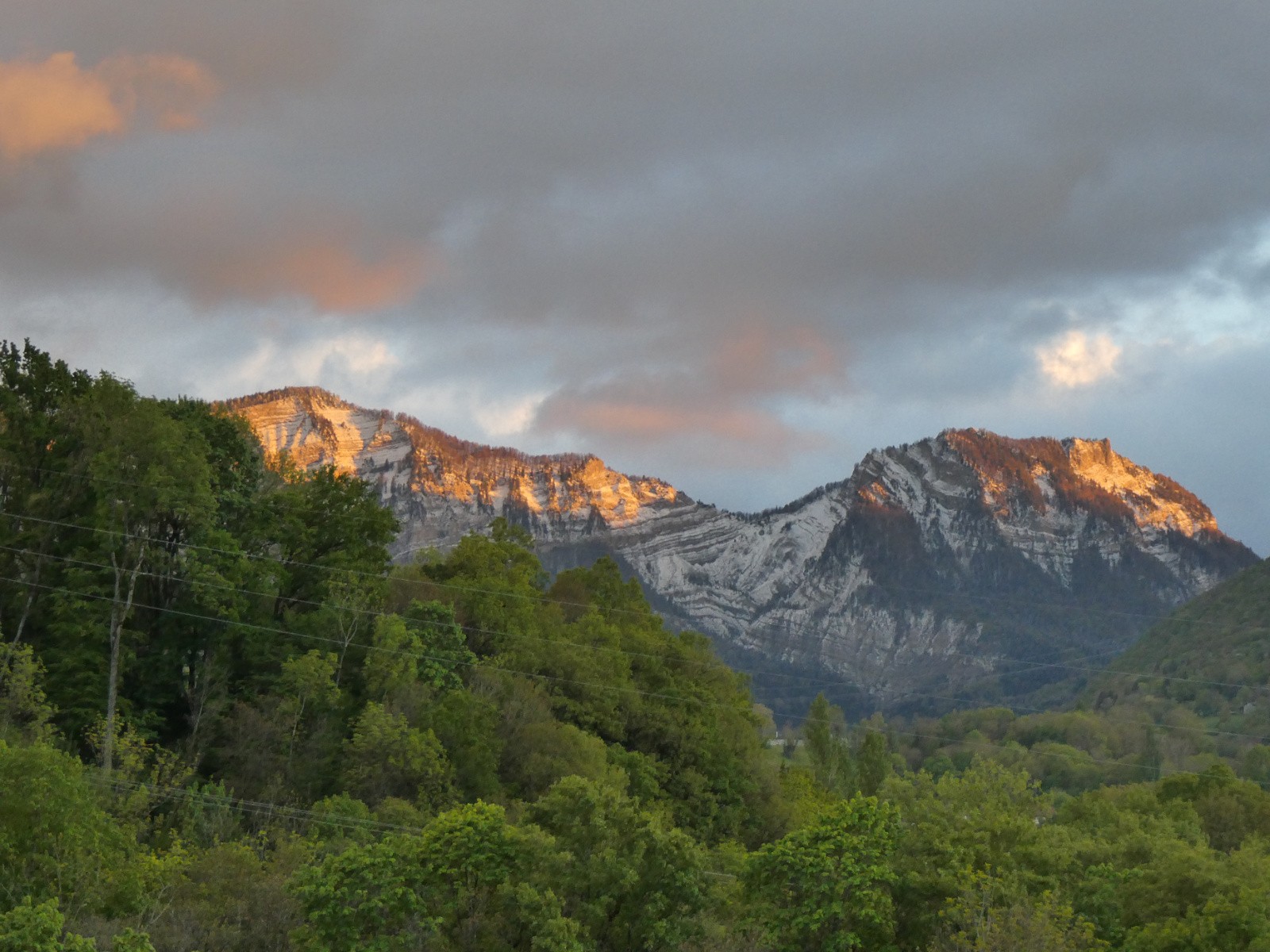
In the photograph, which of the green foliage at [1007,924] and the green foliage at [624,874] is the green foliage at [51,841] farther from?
the green foliage at [1007,924]

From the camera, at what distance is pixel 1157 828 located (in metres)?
78.1

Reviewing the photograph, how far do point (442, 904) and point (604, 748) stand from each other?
1610 inches

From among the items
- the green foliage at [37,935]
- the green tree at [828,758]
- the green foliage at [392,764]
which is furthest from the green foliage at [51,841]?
the green tree at [828,758]

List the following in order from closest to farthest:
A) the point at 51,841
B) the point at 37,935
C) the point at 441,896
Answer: the point at 37,935 < the point at 51,841 < the point at 441,896

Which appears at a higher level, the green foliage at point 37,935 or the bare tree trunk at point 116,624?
the bare tree trunk at point 116,624

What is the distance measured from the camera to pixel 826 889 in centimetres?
5084

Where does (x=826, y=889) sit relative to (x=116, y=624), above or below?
below

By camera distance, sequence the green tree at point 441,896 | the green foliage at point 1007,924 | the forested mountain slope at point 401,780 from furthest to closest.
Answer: the forested mountain slope at point 401,780 < the green tree at point 441,896 < the green foliage at point 1007,924

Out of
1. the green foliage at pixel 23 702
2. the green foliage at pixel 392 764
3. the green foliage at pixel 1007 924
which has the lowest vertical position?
the green foliage at pixel 1007 924

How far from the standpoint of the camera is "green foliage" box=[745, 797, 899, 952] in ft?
166

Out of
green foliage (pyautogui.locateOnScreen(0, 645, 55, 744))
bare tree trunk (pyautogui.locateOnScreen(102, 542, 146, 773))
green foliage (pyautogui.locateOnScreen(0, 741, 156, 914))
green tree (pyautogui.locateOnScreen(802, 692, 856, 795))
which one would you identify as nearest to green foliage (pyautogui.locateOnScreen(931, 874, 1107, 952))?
green foliage (pyautogui.locateOnScreen(0, 741, 156, 914))

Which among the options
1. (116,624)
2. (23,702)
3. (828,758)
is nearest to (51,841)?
(23,702)

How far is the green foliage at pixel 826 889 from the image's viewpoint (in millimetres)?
50469

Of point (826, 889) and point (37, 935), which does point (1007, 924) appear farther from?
point (37, 935)
